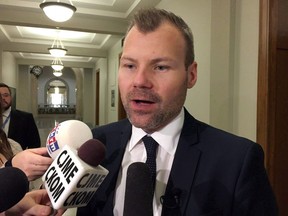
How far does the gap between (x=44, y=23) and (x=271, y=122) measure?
3.77 m

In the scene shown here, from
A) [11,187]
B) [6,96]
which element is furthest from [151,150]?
[6,96]

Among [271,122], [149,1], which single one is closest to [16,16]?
[149,1]

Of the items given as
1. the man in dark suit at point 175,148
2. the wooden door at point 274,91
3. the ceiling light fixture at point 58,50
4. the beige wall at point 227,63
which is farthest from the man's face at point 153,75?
the ceiling light fixture at point 58,50

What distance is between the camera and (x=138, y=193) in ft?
1.87

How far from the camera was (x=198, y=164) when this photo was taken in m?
0.89

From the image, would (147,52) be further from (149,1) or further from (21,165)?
(149,1)

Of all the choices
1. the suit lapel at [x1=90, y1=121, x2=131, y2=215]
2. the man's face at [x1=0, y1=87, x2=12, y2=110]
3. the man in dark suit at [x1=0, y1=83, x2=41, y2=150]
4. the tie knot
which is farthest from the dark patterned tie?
the man's face at [x1=0, y1=87, x2=12, y2=110]

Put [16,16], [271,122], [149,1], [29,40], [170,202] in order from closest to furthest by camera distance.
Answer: [170,202], [271,122], [149,1], [16,16], [29,40]

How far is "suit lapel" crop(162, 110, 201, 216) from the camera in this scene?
2.64 ft

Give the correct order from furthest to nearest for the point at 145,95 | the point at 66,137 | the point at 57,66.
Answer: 1. the point at 57,66
2. the point at 145,95
3. the point at 66,137

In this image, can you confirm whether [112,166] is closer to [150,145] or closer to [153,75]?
[150,145]

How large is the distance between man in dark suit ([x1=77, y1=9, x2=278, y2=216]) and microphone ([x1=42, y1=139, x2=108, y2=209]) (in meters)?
0.23

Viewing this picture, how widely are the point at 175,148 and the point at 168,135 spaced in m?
0.05

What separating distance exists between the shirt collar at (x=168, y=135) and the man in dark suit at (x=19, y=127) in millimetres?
2773
